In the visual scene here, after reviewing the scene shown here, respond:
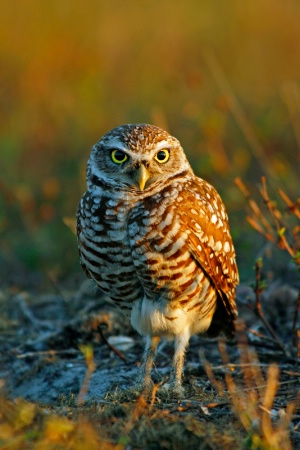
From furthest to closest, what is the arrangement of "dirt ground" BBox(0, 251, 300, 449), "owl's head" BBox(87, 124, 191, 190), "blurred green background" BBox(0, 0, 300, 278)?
"blurred green background" BBox(0, 0, 300, 278) < "owl's head" BBox(87, 124, 191, 190) < "dirt ground" BBox(0, 251, 300, 449)

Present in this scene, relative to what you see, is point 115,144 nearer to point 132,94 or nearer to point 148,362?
point 148,362

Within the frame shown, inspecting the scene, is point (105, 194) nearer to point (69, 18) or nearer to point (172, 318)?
point (172, 318)

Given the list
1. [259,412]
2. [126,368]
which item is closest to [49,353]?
[126,368]

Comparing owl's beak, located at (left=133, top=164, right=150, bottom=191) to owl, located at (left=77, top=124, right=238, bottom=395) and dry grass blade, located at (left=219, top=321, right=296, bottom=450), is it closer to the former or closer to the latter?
owl, located at (left=77, top=124, right=238, bottom=395)

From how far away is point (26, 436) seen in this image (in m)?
2.94

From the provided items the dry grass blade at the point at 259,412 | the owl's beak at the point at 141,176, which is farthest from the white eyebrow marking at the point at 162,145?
the dry grass blade at the point at 259,412

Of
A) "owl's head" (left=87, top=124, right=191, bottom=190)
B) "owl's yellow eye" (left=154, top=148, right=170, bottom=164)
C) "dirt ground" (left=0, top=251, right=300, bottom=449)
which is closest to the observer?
"dirt ground" (left=0, top=251, right=300, bottom=449)

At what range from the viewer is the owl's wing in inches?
166

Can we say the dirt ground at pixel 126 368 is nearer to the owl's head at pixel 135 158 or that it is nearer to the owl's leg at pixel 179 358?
the owl's leg at pixel 179 358

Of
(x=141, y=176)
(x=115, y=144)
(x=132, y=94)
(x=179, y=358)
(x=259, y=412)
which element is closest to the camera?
(x=259, y=412)

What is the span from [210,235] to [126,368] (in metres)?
1.11

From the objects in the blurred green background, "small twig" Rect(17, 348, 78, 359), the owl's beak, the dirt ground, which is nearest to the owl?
the owl's beak

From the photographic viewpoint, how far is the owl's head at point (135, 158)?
4207mm

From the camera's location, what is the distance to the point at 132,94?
1045 centimetres
